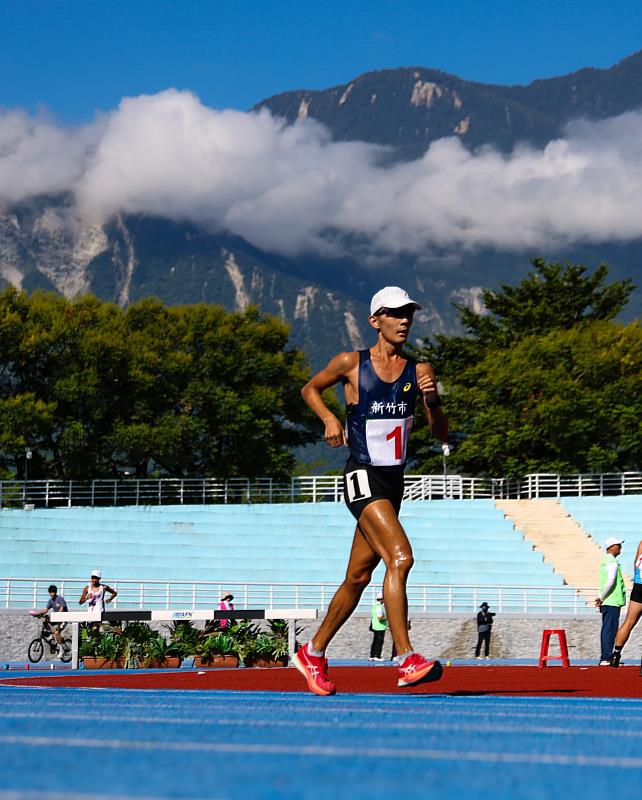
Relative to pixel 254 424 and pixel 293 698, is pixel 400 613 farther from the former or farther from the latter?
pixel 254 424

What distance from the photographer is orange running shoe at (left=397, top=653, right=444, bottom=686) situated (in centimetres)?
732

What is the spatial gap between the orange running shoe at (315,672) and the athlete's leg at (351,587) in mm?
68

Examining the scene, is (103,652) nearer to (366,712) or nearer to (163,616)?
(163,616)

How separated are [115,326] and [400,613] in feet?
212

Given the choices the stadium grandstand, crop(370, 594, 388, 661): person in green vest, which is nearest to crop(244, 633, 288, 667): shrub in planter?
crop(370, 594, 388, 661): person in green vest

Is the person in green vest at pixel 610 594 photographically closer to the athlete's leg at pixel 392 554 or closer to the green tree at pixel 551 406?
the athlete's leg at pixel 392 554

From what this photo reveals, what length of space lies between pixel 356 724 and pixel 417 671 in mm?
2375

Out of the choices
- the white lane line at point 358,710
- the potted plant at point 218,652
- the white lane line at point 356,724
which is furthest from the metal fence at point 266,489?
the white lane line at point 356,724

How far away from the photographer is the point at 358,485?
25.8ft

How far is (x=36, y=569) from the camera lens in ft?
119

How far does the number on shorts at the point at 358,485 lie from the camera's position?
7.84 meters

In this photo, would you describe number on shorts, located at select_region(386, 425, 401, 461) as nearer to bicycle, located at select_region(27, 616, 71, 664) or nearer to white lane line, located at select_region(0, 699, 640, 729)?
white lane line, located at select_region(0, 699, 640, 729)

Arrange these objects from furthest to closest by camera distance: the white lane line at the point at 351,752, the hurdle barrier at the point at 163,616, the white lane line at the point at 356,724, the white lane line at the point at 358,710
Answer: the hurdle barrier at the point at 163,616
the white lane line at the point at 358,710
the white lane line at the point at 356,724
the white lane line at the point at 351,752

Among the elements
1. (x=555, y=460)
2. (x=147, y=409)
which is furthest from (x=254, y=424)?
(x=555, y=460)
